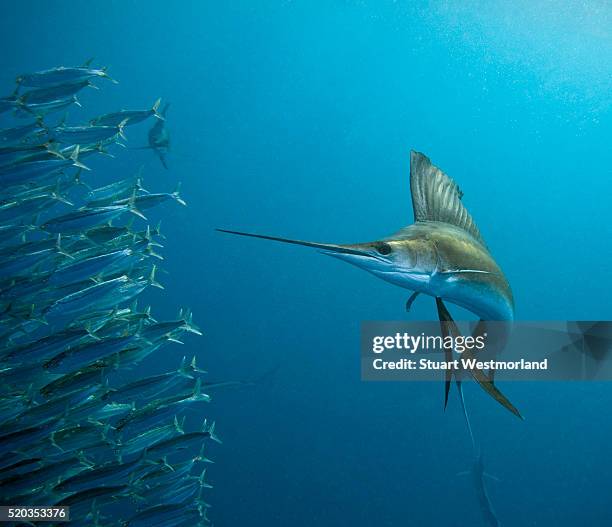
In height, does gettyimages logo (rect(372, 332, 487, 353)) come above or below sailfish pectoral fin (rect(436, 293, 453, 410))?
above

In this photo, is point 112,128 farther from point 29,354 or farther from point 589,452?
point 589,452

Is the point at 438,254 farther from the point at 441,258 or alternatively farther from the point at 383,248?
the point at 383,248

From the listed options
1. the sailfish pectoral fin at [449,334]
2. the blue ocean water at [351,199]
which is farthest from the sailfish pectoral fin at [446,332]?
the blue ocean water at [351,199]

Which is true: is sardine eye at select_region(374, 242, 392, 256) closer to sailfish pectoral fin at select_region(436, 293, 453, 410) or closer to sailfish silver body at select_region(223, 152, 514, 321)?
sailfish silver body at select_region(223, 152, 514, 321)

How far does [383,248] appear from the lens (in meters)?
1.46

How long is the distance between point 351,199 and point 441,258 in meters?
19.1

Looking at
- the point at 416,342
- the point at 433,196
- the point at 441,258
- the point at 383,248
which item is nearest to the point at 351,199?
the point at 416,342

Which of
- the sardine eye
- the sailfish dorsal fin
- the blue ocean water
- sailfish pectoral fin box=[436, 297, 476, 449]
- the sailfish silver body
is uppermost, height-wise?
the blue ocean water

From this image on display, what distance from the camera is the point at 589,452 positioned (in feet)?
46.2

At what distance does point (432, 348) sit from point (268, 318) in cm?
1344

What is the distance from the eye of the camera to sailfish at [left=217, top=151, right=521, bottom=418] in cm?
148

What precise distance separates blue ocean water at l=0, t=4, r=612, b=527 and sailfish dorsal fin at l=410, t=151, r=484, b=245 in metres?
8.03

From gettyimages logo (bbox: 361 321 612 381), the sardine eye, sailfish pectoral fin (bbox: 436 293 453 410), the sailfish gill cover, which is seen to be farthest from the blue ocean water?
the sardine eye

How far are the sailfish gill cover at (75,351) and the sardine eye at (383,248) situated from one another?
6.30 feet
